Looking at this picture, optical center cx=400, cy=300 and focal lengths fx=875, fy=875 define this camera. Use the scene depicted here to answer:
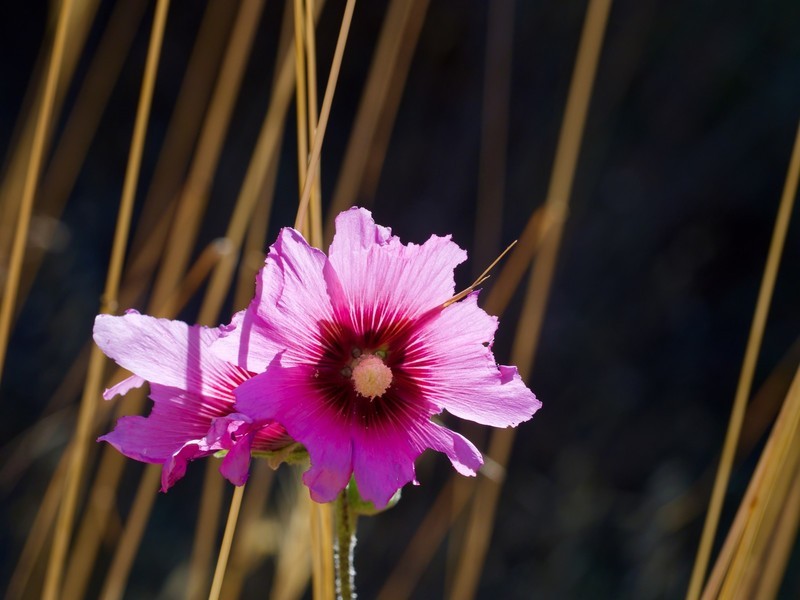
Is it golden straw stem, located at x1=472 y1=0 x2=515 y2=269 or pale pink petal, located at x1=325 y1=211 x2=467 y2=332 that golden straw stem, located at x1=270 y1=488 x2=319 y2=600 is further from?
golden straw stem, located at x1=472 y1=0 x2=515 y2=269

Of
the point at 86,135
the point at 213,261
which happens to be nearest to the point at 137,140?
the point at 213,261

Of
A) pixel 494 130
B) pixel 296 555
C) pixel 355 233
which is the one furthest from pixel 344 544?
pixel 494 130

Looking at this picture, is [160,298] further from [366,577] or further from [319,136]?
[366,577]

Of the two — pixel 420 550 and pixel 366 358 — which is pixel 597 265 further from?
pixel 366 358

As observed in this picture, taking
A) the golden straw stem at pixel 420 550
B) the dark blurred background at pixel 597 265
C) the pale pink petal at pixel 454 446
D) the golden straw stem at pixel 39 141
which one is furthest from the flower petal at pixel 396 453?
the dark blurred background at pixel 597 265

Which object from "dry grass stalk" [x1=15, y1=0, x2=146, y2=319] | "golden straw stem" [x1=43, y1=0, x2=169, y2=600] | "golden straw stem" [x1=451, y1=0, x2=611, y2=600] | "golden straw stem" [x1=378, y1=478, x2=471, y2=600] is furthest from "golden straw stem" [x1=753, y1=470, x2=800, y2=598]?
"dry grass stalk" [x1=15, y1=0, x2=146, y2=319]

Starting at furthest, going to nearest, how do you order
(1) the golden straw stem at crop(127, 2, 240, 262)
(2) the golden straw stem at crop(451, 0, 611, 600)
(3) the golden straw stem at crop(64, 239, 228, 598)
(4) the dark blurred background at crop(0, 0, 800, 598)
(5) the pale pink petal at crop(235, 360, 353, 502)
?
(4) the dark blurred background at crop(0, 0, 800, 598)
(1) the golden straw stem at crop(127, 2, 240, 262)
(2) the golden straw stem at crop(451, 0, 611, 600)
(3) the golden straw stem at crop(64, 239, 228, 598)
(5) the pale pink petal at crop(235, 360, 353, 502)
